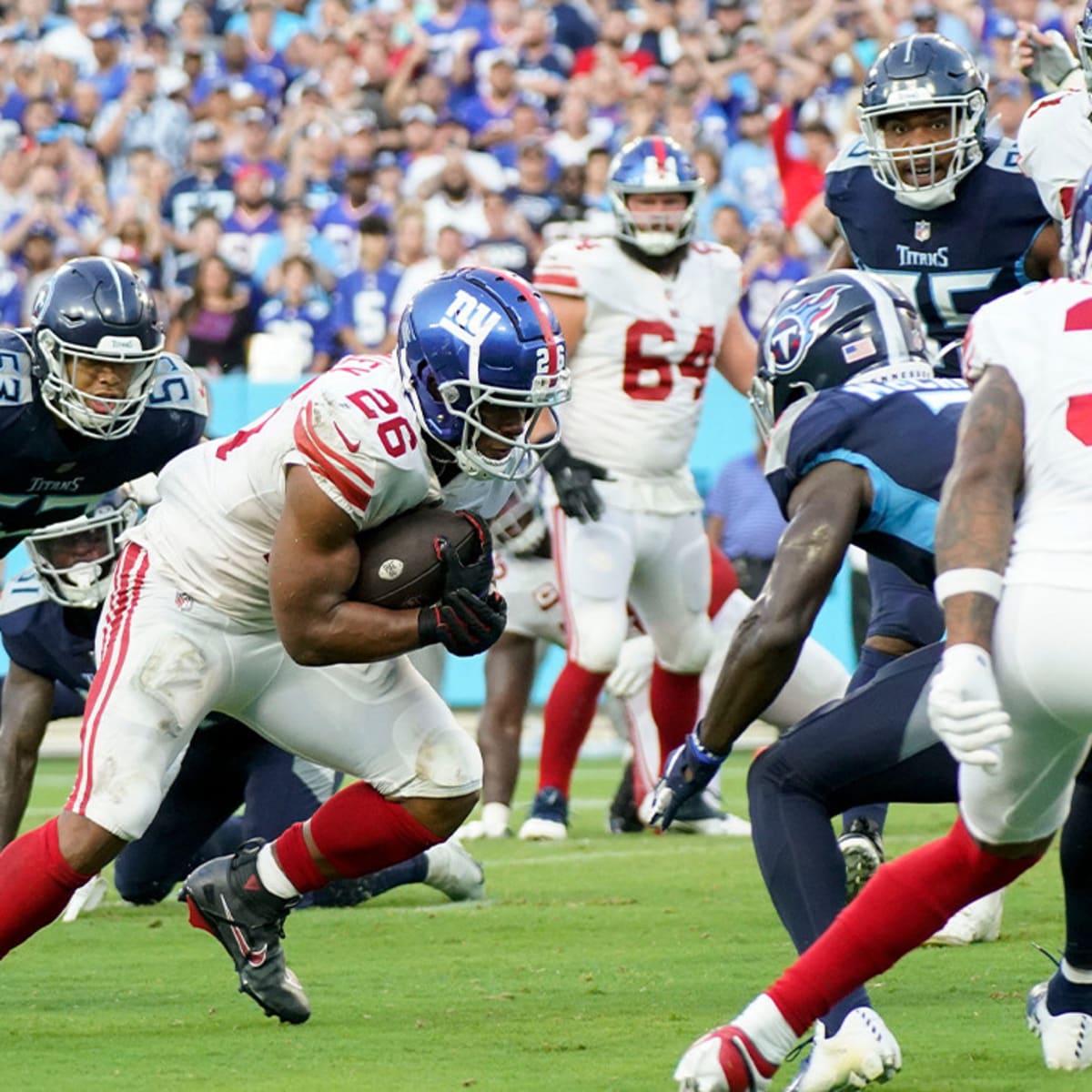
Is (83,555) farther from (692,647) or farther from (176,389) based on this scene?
(692,647)

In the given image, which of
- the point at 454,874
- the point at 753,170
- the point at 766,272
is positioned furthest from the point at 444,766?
the point at 753,170

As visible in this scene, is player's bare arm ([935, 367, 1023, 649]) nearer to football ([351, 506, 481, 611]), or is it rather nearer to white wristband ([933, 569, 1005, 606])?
white wristband ([933, 569, 1005, 606])

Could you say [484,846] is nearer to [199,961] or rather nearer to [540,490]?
→ [540,490]

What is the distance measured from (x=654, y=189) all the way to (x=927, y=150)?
1947 mm

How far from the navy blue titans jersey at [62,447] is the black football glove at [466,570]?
4.31 feet

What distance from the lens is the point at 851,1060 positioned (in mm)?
3246

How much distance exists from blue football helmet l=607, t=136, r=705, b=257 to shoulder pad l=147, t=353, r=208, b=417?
2.46 m

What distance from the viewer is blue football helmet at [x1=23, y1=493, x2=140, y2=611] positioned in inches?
211

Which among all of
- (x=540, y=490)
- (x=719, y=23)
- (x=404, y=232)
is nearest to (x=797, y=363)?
(x=540, y=490)

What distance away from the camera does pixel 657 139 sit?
732cm

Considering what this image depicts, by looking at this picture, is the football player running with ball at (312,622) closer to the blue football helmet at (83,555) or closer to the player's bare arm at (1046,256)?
the blue football helmet at (83,555)

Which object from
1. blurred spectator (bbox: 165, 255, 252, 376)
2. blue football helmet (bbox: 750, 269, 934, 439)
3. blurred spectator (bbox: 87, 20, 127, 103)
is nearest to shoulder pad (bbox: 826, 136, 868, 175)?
blue football helmet (bbox: 750, 269, 934, 439)

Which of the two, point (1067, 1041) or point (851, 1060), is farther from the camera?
point (1067, 1041)

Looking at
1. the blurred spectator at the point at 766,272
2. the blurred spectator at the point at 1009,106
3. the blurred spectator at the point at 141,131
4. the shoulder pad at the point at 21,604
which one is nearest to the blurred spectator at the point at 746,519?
the blurred spectator at the point at 766,272
